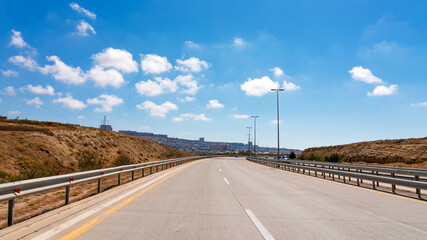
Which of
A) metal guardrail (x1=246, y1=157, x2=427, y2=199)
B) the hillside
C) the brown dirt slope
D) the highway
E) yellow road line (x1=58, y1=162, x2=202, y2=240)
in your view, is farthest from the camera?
the hillside

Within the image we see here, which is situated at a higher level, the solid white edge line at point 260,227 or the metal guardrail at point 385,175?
the metal guardrail at point 385,175

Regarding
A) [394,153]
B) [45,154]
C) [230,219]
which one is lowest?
[230,219]

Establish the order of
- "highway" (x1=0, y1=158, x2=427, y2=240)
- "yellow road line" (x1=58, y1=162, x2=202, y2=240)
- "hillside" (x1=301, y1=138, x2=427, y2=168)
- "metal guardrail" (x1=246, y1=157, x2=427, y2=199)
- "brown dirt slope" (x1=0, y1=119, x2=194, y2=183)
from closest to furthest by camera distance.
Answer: "yellow road line" (x1=58, y1=162, x2=202, y2=240), "highway" (x1=0, y1=158, x2=427, y2=240), "metal guardrail" (x1=246, y1=157, x2=427, y2=199), "brown dirt slope" (x1=0, y1=119, x2=194, y2=183), "hillside" (x1=301, y1=138, x2=427, y2=168)

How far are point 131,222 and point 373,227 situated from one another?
5.01m

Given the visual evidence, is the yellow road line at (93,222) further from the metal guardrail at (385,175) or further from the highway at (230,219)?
the metal guardrail at (385,175)

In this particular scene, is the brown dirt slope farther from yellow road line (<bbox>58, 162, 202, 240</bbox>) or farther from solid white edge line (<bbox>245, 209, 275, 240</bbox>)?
solid white edge line (<bbox>245, 209, 275, 240</bbox>)

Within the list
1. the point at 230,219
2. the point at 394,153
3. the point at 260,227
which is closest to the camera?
the point at 260,227

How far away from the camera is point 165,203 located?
7.26 metres

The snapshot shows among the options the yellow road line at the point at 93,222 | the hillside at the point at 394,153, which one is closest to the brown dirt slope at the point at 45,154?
the yellow road line at the point at 93,222

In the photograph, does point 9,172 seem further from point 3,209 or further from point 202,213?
point 202,213

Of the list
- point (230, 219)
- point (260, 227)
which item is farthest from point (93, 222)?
point (260, 227)

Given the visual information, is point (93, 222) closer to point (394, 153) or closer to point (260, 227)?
point (260, 227)

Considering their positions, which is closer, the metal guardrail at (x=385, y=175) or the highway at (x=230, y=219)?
the highway at (x=230, y=219)

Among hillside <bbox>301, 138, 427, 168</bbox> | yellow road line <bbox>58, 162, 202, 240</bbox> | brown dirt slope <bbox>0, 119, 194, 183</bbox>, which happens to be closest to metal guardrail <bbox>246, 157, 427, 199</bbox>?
yellow road line <bbox>58, 162, 202, 240</bbox>
